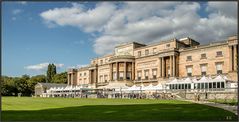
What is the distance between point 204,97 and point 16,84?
7422cm

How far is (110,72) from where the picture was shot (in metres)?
87.1

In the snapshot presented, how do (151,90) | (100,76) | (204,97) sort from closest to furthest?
(204,97), (151,90), (100,76)

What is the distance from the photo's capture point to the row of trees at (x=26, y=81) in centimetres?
10744

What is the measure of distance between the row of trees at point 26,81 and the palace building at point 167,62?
2497cm

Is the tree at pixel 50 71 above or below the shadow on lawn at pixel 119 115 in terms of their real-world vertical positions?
above

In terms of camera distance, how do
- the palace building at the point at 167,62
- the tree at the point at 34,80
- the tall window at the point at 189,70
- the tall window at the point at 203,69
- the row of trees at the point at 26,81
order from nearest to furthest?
the palace building at the point at 167,62
the tall window at the point at 203,69
the tall window at the point at 189,70
the row of trees at the point at 26,81
the tree at the point at 34,80

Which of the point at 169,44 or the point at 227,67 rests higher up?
the point at 169,44

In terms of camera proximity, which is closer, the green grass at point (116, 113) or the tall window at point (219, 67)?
the green grass at point (116, 113)

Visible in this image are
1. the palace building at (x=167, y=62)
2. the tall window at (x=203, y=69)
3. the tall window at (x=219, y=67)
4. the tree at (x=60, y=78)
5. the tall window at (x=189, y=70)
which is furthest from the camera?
the tree at (x=60, y=78)

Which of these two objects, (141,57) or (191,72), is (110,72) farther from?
(191,72)

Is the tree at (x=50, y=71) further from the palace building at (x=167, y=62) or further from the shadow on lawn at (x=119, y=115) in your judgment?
the shadow on lawn at (x=119, y=115)

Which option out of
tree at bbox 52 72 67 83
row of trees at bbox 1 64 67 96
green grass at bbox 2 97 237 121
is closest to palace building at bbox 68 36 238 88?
row of trees at bbox 1 64 67 96

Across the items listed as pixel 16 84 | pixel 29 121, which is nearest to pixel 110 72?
pixel 16 84

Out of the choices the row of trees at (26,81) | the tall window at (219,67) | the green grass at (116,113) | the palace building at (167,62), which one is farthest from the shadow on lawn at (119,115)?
the row of trees at (26,81)
